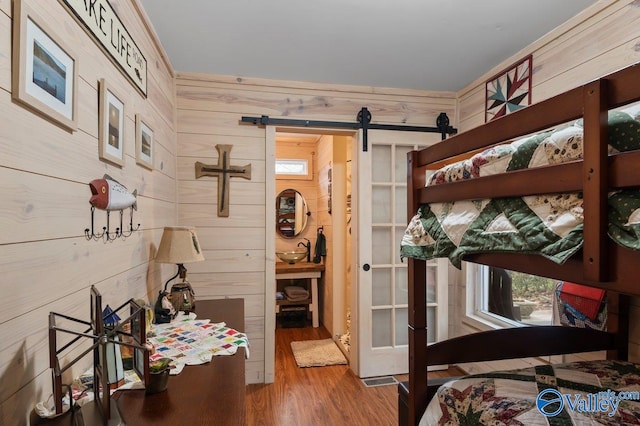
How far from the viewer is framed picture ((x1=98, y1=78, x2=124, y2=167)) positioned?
1270 millimetres

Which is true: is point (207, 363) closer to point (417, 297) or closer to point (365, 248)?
point (417, 297)

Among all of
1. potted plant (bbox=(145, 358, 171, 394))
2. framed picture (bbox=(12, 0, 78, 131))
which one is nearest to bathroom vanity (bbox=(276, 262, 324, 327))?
potted plant (bbox=(145, 358, 171, 394))

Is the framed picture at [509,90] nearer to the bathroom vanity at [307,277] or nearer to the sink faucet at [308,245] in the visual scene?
the bathroom vanity at [307,277]

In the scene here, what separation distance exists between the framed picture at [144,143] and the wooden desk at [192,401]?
1067 mm

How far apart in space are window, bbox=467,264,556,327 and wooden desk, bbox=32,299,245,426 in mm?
1838

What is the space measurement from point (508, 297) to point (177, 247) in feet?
7.61

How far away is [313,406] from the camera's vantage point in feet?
7.69

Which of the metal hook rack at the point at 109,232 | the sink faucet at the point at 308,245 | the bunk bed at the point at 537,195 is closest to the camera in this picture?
the bunk bed at the point at 537,195

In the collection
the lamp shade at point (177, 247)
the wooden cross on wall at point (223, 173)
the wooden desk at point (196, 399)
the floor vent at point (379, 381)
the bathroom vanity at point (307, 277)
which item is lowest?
the floor vent at point (379, 381)

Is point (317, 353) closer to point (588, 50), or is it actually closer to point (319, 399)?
point (319, 399)

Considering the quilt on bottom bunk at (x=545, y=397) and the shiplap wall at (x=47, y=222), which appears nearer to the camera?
the shiplap wall at (x=47, y=222)

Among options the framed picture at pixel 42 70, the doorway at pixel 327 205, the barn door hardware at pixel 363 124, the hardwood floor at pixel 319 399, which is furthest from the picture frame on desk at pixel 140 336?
the doorway at pixel 327 205

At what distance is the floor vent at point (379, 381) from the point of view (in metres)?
2.66

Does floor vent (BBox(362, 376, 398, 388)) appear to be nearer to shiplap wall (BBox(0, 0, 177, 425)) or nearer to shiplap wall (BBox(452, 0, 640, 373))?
shiplap wall (BBox(452, 0, 640, 373))
